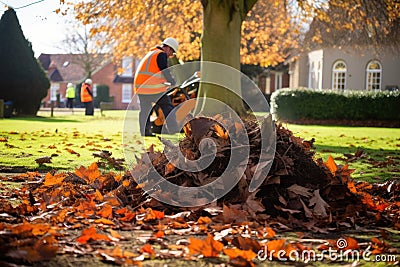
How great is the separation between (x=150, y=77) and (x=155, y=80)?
0.43 ft

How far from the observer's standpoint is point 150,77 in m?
12.5

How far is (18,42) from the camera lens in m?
25.6

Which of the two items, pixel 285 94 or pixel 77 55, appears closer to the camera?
pixel 285 94

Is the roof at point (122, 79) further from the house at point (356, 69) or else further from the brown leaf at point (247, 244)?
the brown leaf at point (247, 244)

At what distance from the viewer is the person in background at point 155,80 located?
12.4 meters

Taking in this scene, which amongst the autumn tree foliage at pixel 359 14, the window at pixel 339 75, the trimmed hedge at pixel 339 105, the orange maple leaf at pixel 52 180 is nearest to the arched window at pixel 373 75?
the window at pixel 339 75

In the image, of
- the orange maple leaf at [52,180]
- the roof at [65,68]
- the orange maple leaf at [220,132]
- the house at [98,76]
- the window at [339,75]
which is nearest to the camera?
the orange maple leaf at [220,132]

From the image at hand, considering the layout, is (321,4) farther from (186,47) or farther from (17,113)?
(17,113)

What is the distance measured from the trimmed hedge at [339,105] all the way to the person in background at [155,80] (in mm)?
14553

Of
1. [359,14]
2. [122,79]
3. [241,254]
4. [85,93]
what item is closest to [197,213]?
[241,254]

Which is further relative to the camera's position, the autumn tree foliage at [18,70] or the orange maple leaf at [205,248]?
the autumn tree foliage at [18,70]


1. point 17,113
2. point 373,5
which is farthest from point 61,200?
point 17,113

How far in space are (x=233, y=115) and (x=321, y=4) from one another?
1608cm

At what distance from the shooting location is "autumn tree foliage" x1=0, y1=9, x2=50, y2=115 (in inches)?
988
